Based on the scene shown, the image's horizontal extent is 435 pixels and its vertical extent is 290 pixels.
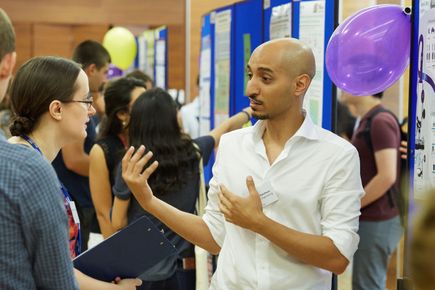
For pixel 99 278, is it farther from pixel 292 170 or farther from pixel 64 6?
pixel 64 6

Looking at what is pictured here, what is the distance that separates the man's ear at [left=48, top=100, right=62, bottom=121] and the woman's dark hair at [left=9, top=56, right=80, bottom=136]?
12 millimetres

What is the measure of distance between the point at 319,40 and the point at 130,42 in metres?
5.38

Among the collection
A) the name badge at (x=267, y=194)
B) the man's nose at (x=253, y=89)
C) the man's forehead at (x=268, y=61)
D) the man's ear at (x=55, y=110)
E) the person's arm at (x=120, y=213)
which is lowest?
the person's arm at (x=120, y=213)

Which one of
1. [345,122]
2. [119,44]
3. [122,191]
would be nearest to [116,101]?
[122,191]

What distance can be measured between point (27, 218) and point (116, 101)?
230 cm

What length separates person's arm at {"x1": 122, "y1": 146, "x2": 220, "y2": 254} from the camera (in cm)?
237

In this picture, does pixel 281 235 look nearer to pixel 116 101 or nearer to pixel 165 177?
pixel 165 177

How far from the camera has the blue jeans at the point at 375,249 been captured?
443 centimetres

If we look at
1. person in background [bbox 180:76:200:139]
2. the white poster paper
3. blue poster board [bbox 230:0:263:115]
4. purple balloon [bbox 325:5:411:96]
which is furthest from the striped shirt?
person in background [bbox 180:76:200:139]

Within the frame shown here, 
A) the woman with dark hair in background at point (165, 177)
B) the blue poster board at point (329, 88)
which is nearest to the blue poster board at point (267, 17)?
the blue poster board at point (329, 88)

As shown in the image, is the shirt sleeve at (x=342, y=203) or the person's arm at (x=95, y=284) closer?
the person's arm at (x=95, y=284)

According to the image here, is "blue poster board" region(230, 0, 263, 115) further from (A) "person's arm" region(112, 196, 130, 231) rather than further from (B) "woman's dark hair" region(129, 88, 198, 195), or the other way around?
(A) "person's arm" region(112, 196, 130, 231)

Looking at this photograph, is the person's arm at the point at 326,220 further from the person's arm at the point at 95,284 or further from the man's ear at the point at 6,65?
the man's ear at the point at 6,65

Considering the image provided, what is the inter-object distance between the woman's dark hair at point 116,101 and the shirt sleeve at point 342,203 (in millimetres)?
1647
